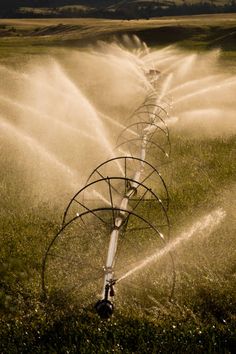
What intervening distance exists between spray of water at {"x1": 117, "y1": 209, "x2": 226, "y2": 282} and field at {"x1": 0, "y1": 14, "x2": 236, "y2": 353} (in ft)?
0.16

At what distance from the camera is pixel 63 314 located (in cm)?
759

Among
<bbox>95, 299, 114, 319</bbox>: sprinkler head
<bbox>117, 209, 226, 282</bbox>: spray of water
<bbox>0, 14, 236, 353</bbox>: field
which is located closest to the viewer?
<bbox>95, 299, 114, 319</bbox>: sprinkler head

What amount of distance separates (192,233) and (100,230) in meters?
2.18

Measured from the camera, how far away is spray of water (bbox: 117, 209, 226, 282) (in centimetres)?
914

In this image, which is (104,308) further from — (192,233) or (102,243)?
(192,233)

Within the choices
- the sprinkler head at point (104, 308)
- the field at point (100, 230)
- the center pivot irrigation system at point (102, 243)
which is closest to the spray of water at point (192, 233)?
the field at point (100, 230)

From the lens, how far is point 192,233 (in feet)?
34.7

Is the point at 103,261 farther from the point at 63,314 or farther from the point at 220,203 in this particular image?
the point at 220,203

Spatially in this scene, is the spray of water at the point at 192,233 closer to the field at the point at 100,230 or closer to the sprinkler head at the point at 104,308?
the field at the point at 100,230

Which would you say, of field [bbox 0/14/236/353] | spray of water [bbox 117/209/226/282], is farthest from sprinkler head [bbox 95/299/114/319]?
spray of water [bbox 117/209/226/282]

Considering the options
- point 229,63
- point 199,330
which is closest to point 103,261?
point 199,330

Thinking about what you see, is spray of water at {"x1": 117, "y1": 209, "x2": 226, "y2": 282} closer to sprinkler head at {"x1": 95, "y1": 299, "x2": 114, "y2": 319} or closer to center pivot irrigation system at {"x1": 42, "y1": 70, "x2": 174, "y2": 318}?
center pivot irrigation system at {"x1": 42, "y1": 70, "x2": 174, "y2": 318}

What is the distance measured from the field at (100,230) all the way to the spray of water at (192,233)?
0.16 feet

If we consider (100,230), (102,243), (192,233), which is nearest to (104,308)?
(102,243)
